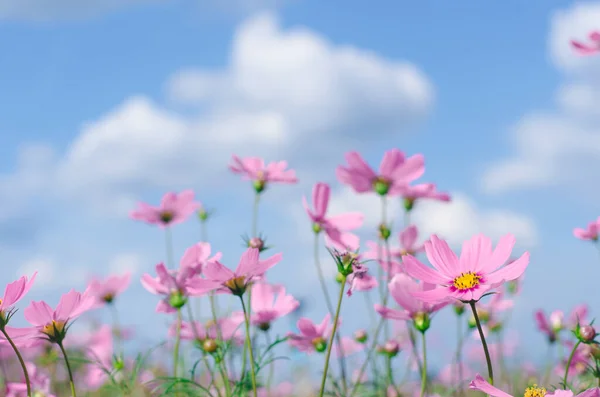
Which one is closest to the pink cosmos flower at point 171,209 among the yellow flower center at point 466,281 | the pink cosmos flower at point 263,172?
the pink cosmos flower at point 263,172

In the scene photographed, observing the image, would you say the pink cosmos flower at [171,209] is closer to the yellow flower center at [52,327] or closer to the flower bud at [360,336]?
the flower bud at [360,336]

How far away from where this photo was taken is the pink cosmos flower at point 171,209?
244 centimetres

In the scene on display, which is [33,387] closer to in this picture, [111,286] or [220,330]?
[220,330]

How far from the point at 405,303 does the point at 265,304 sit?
0.48 meters

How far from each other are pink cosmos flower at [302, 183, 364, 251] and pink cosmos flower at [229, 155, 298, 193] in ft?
1.09

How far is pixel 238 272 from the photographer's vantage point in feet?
4.51

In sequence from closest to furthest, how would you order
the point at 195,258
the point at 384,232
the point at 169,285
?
1. the point at 195,258
2. the point at 169,285
3. the point at 384,232

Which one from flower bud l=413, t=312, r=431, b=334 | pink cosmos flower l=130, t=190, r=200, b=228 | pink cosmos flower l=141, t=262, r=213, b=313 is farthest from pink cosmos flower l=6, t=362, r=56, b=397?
flower bud l=413, t=312, r=431, b=334

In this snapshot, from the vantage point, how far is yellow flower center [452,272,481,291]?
4.05 feet

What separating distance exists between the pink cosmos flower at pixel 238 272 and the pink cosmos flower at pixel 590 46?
1.13m

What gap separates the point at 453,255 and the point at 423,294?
130 millimetres

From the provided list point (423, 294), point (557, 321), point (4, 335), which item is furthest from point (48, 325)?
point (557, 321)

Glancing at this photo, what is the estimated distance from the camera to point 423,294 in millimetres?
1177

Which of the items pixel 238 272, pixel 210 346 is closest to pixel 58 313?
pixel 238 272
